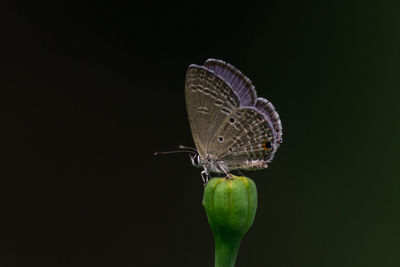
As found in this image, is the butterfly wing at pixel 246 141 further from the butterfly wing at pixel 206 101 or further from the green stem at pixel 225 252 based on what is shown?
the green stem at pixel 225 252

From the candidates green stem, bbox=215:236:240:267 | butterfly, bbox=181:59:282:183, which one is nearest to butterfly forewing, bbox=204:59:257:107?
butterfly, bbox=181:59:282:183

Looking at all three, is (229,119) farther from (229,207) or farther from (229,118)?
(229,207)

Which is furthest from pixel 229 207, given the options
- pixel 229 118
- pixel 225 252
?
pixel 229 118

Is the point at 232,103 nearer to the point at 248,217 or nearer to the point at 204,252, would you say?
the point at 248,217

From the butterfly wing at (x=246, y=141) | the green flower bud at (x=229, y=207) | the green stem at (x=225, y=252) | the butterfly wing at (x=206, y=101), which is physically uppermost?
the butterfly wing at (x=206, y=101)

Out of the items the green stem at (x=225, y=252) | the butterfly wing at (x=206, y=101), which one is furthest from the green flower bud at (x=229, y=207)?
the butterfly wing at (x=206, y=101)

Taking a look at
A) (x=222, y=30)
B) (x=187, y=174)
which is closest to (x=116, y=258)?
(x=187, y=174)
